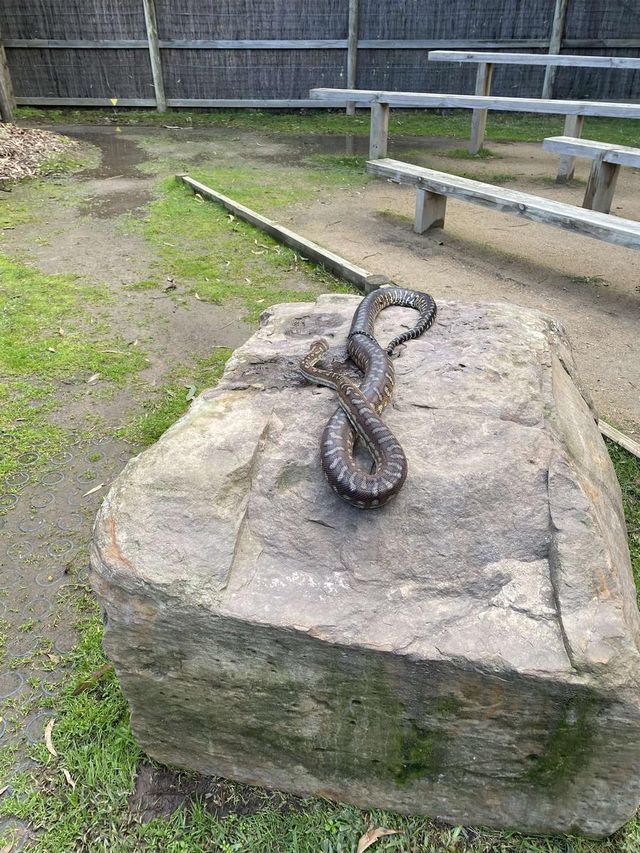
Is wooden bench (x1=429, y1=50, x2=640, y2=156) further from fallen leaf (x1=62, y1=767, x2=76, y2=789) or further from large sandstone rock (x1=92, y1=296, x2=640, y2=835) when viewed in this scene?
fallen leaf (x1=62, y1=767, x2=76, y2=789)

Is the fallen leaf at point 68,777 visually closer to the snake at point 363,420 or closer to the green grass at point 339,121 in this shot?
the snake at point 363,420

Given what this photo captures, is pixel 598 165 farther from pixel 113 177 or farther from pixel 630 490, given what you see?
pixel 113 177

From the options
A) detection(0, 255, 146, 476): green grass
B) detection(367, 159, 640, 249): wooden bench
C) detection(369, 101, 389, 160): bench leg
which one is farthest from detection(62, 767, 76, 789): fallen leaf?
detection(369, 101, 389, 160): bench leg

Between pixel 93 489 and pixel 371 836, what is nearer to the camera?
pixel 371 836

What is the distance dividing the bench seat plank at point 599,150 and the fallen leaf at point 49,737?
7539 millimetres

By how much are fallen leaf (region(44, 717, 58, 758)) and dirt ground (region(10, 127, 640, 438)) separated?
3.37 meters

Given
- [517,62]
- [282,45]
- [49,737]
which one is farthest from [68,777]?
[282,45]

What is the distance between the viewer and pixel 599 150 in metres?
7.61

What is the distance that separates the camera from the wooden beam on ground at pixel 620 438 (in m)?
4.11

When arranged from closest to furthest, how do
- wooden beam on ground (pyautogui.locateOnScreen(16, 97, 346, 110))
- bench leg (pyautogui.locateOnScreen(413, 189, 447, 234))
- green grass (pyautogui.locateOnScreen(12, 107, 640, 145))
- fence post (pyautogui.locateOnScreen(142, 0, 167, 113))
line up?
bench leg (pyautogui.locateOnScreen(413, 189, 447, 234))
green grass (pyautogui.locateOnScreen(12, 107, 640, 145))
fence post (pyautogui.locateOnScreen(142, 0, 167, 113))
wooden beam on ground (pyautogui.locateOnScreen(16, 97, 346, 110))

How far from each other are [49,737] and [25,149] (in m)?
11.3

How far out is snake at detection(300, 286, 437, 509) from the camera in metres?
2.42

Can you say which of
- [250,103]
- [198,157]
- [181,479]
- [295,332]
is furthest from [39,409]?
[250,103]

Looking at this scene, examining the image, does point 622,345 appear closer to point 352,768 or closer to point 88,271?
point 352,768
